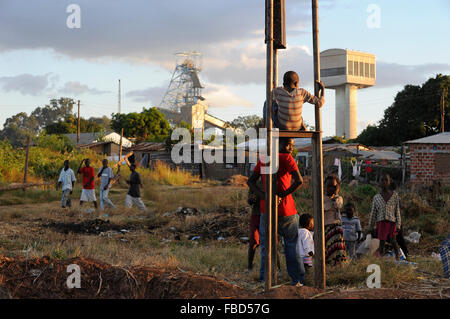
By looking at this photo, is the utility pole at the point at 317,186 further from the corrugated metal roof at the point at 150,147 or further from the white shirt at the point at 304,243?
the corrugated metal roof at the point at 150,147

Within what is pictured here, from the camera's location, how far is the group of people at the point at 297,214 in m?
4.41

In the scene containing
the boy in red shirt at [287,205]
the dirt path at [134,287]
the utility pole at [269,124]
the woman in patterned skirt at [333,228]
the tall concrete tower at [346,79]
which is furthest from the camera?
the tall concrete tower at [346,79]

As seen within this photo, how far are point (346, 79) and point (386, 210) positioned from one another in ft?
221

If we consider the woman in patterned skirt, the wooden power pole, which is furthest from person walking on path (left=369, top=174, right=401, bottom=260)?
the wooden power pole

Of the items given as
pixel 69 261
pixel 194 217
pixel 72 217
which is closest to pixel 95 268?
pixel 69 261

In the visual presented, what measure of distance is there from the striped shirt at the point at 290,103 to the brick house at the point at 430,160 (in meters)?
12.0

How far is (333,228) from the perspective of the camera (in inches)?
230

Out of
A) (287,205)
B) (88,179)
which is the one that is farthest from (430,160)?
(287,205)

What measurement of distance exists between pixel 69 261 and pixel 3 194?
12.0m

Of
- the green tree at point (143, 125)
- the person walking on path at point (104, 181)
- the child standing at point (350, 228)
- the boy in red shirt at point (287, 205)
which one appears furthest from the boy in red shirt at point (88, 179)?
the green tree at point (143, 125)
